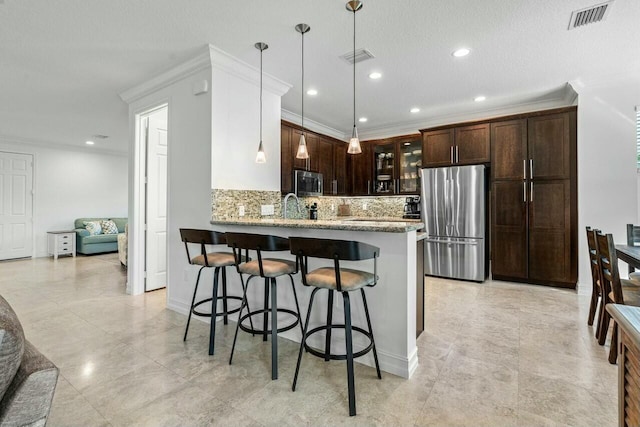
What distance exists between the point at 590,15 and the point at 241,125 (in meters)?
3.23

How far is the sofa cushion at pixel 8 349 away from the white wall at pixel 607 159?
5.23 metres

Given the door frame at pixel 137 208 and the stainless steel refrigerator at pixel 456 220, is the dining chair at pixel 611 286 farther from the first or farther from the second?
the door frame at pixel 137 208

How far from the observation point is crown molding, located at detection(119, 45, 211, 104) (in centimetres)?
314

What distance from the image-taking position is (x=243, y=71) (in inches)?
133

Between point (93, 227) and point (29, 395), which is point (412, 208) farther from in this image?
point (93, 227)

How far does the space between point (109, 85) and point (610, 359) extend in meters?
5.64

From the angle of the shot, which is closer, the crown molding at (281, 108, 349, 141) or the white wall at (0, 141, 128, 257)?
the crown molding at (281, 108, 349, 141)

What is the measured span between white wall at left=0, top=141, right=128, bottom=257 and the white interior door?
516 centimetres

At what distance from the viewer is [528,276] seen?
4.41 meters

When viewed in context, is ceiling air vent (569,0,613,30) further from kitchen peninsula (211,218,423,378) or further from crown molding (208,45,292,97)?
crown molding (208,45,292,97)

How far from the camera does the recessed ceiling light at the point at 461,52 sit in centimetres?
307

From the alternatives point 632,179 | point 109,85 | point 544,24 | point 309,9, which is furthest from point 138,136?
point 632,179

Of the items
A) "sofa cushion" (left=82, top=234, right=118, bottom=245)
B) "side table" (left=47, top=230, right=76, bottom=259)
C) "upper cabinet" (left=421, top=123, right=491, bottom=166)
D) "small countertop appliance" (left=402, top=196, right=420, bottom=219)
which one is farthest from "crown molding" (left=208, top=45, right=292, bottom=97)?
"side table" (left=47, top=230, right=76, bottom=259)

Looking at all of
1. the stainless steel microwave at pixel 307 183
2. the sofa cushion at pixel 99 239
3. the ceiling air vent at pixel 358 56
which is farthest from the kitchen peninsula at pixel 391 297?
the sofa cushion at pixel 99 239
